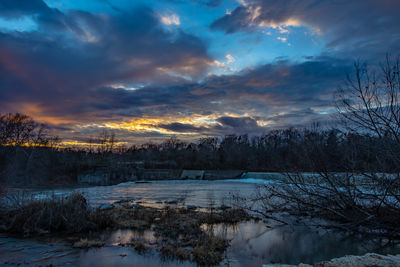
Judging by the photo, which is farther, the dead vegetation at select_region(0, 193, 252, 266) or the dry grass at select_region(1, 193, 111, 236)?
the dry grass at select_region(1, 193, 111, 236)

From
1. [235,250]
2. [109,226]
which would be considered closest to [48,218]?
[109,226]

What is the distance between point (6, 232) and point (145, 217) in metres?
6.23

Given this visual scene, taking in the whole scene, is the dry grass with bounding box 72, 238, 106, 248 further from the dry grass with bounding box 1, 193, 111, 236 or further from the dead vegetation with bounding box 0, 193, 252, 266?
the dry grass with bounding box 1, 193, 111, 236

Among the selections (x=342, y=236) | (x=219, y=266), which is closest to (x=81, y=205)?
(x=219, y=266)

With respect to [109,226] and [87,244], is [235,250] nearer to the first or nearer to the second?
[87,244]

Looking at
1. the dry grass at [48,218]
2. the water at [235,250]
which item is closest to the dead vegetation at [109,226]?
the dry grass at [48,218]

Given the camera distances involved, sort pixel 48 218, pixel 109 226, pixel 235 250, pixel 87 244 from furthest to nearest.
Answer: pixel 109 226 → pixel 48 218 → pixel 87 244 → pixel 235 250

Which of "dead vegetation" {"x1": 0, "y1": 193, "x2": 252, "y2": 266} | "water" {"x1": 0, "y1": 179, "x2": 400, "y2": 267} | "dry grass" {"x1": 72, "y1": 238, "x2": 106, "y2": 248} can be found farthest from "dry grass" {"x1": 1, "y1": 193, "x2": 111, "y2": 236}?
"dry grass" {"x1": 72, "y1": 238, "x2": 106, "y2": 248}

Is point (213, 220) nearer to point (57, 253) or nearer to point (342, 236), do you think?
point (342, 236)

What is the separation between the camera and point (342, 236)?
37.0 feet

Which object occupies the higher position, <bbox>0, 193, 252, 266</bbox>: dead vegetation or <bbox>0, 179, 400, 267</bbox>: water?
<bbox>0, 193, 252, 266</bbox>: dead vegetation

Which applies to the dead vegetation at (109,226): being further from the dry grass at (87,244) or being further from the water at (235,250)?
the water at (235,250)

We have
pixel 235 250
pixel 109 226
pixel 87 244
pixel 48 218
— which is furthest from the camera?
pixel 109 226

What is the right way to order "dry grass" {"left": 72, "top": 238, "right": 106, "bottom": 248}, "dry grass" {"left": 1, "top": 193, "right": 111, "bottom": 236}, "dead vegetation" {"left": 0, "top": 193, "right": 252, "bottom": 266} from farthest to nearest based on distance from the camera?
"dry grass" {"left": 1, "top": 193, "right": 111, "bottom": 236} < "dry grass" {"left": 72, "top": 238, "right": 106, "bottom": 248} < "dead vegetation" {"left": 0, "top": 193, "right": 252, "bottom": 266}
